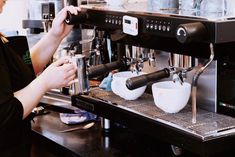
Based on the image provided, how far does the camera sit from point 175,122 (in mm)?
1110

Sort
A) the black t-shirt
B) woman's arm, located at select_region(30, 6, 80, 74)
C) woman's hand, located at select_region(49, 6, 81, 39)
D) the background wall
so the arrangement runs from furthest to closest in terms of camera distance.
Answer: the background wall
woman's arm, located at select_region(30, 6, 80, 74)
woman's hand, located at select_region(49, 6, 81, 39)
the black t-shirt

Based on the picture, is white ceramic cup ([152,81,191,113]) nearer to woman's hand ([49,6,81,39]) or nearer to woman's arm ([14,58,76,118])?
woman's arm ([14,58,76,118])

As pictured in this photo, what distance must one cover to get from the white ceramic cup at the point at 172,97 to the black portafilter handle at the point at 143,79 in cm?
4

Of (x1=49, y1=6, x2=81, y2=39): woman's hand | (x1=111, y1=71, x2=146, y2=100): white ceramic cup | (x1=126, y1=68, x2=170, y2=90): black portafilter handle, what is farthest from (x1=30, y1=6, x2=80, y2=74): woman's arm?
(x1=126, y1=68, x2=170, y2=90): black portafilter handle

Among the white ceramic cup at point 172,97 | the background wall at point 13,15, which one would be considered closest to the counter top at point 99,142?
the white ceramic cup at point 172,97

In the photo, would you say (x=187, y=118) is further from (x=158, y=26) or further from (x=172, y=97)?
(x=158, y=26)

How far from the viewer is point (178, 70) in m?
1.23

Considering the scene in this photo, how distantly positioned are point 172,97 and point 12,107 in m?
0.46

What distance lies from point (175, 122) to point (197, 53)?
0.23 metres

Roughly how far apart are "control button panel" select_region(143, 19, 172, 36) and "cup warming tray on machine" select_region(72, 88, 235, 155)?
0.81 feet

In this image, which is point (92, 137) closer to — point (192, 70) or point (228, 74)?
point (192, 70)

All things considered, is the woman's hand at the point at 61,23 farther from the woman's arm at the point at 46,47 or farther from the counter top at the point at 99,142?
the counter top at the point at 99,142

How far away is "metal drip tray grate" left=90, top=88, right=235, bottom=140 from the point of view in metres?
1.04

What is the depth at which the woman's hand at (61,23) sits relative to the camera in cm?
149
